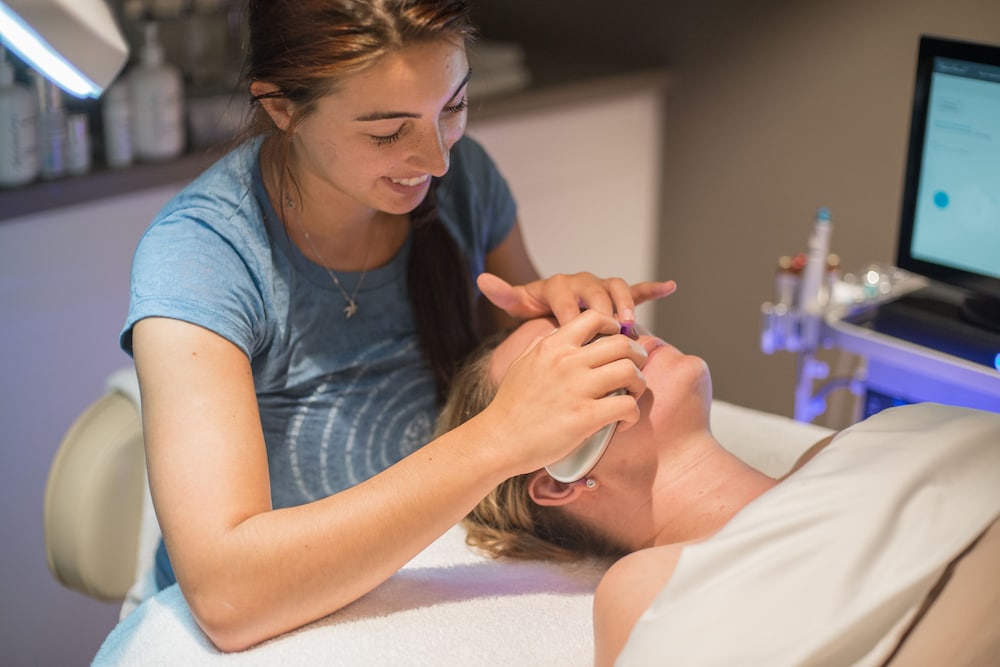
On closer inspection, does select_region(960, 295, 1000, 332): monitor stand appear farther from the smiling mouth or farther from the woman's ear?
the woman's ear

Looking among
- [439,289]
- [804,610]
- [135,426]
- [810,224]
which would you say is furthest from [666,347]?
[810,224]

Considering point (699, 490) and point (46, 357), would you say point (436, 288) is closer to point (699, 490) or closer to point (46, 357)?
point (699, 490)

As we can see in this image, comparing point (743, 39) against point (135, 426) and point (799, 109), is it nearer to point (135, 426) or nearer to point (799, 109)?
point (799, 109)

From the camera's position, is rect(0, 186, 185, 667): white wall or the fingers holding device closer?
the fingers holding device

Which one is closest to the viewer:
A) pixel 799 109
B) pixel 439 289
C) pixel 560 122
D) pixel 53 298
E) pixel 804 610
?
pixel 804 610

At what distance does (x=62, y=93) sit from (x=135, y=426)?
0.74m

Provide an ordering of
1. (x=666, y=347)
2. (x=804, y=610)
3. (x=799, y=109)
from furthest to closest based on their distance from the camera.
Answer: (x=799, y=109) → (x=666, y=347) → (x=804, y=610)

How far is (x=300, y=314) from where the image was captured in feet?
4.49

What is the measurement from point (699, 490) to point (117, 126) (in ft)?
4.30

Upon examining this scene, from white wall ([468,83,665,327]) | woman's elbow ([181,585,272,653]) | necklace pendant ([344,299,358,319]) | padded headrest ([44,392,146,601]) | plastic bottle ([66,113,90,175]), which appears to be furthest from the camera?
white wall ([468,83,665,327])

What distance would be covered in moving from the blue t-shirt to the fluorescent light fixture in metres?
0.23

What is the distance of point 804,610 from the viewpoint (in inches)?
38.3

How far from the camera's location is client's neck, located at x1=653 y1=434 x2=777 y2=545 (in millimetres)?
1277

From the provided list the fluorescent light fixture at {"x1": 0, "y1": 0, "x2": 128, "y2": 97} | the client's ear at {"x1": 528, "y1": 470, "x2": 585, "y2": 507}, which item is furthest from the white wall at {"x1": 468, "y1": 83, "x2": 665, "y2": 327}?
the fluorescent light fixture at {"x1": 0, "y1": 0, "x2": 128, "y2": 97}
